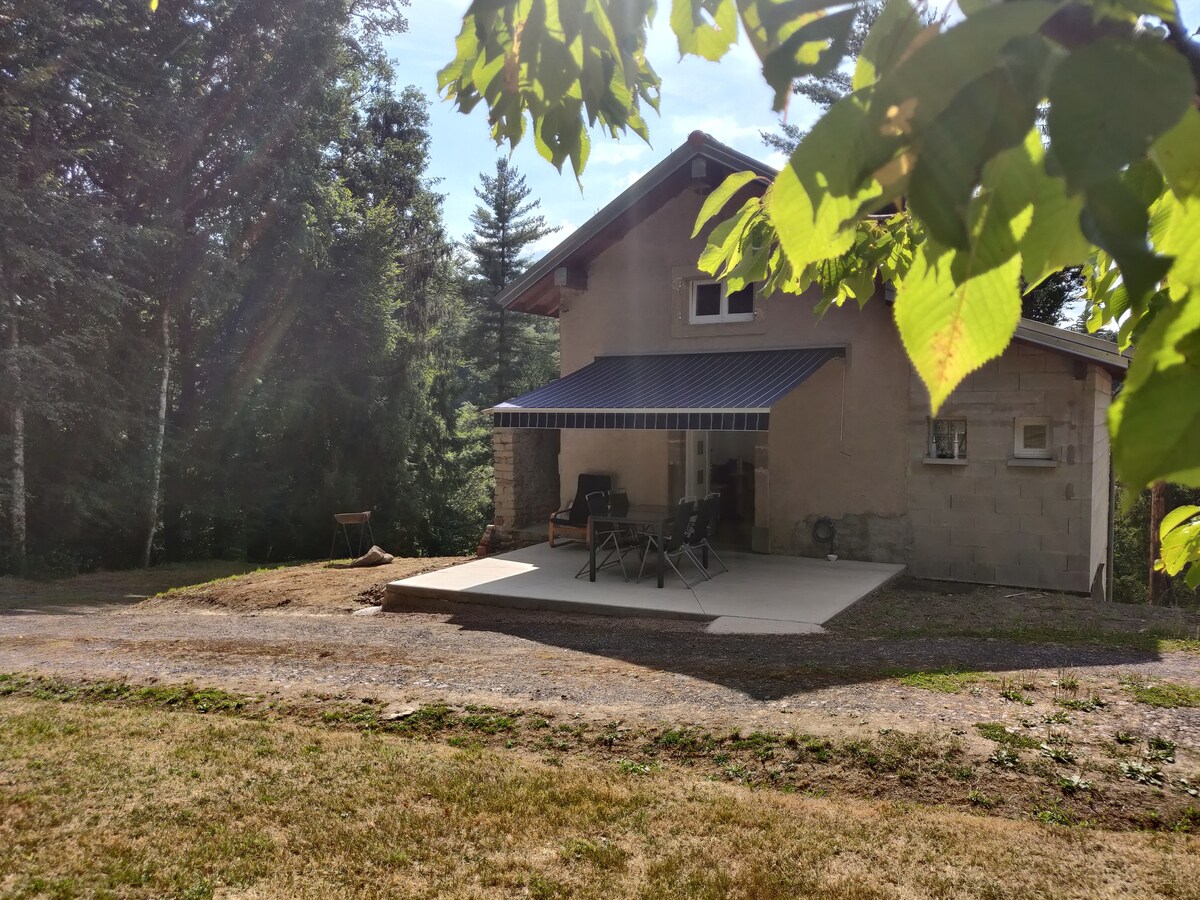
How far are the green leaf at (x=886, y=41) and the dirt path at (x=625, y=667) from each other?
515 centimetres

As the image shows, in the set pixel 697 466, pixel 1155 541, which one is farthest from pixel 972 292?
pixel 1155 541

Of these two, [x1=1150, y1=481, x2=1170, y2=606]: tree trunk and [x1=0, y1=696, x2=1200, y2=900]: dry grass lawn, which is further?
[x1=1150, y1=481, x2=1170, y2=606]: tree trunk

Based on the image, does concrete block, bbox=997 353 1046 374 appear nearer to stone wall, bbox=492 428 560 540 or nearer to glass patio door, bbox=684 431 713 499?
glass patio door, bbox=684 431 713 499

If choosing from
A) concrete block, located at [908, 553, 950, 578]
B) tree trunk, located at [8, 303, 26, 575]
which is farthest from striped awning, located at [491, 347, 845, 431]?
tree trunk, located at [8, 303, 26, 575]

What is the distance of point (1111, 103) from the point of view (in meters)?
0.56

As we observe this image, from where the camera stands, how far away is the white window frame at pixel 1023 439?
419 inches

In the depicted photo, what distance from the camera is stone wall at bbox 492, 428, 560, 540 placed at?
47.1 feet

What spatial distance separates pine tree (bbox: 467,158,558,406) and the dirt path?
94.0 feet

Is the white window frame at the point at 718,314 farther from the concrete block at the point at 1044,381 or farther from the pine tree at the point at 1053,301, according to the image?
the pine tree at the point at 1053,301

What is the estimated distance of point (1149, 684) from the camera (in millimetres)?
6223

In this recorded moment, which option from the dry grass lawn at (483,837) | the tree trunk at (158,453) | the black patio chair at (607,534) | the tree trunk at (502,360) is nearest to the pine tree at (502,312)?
the tree trunk at (502,360)

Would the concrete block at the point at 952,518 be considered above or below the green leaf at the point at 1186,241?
below

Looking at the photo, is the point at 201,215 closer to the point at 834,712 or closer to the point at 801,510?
the point at 801,510

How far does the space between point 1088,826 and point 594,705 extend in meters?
3.09
